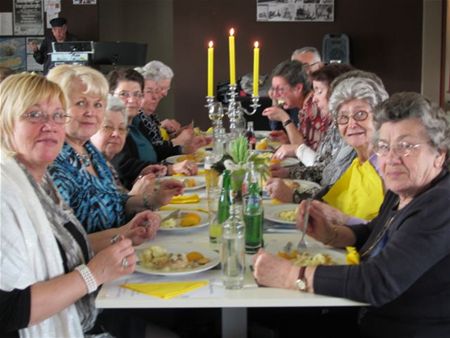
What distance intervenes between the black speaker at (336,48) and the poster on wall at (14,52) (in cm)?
383

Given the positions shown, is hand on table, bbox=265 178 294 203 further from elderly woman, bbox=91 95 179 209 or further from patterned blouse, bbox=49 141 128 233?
patterned blouse, bbox=49 141 128 233

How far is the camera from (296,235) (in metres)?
2.05

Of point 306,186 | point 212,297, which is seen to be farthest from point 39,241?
point 306,186

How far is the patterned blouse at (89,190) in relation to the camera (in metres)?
2.04

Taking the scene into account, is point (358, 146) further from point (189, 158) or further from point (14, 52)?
point (14, 52)

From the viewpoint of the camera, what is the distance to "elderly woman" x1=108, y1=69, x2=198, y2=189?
11.2 feet

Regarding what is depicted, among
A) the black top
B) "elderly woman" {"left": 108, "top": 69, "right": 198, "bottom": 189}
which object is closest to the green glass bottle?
"elderly woman" {"left": 108, "top": 69, "right": 198, "bottom": 189}

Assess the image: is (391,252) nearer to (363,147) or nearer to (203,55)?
(363,147)

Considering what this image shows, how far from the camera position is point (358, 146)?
2.38 meters

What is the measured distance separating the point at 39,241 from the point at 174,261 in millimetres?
392

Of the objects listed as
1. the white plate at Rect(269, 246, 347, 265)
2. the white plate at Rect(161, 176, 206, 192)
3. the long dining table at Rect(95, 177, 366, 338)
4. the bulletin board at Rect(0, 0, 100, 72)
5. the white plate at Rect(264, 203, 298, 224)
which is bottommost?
the long dining table at Rect(95, 177, 366, 338)

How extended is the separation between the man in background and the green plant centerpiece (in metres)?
5.82

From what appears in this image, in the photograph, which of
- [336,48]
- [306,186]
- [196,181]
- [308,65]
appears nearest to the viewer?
[306,186]

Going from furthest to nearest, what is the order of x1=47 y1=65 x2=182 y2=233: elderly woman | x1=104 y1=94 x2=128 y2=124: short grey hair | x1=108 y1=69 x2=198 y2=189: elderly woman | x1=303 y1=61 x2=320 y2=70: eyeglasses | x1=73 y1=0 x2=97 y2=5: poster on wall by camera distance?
1. x1=73 y1=0 x2=97 y2=5: poster on wall
2. x1=303 y1=61 x2=320 y2=70: eyeglasses
3. x1=108 y1=69 x2=198 y2=189: elderly woman
4. x1=104 y1=94 x2=128 y2=124: short grey hair
5. x1=47 y1=65 x2=182 y2=233: elderly woman
